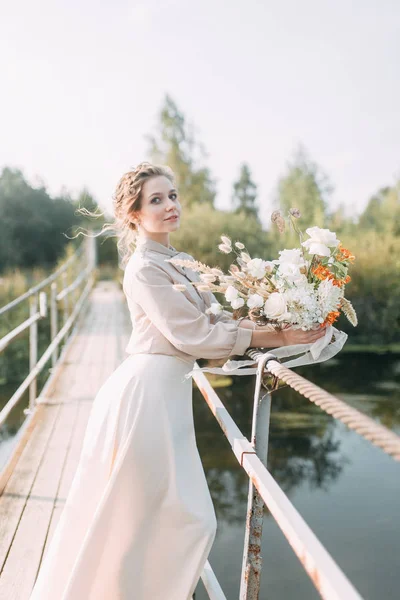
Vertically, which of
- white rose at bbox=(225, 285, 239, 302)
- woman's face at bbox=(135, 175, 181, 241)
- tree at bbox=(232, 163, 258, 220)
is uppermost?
tree at bbox=(232, 163, 258, 220)

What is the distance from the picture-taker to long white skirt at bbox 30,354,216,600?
5.40 feet

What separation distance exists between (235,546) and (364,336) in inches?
501

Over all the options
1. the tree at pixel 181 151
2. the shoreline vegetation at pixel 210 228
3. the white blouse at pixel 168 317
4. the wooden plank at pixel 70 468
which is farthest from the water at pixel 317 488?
the tree at pixel 181 151

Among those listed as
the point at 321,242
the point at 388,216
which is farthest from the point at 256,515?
the point at 388,216

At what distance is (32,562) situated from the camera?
7.14 feet

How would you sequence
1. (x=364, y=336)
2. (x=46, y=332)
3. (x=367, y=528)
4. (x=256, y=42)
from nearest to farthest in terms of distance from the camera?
(x=367, y=528), (x=46, y=332), (x=364, y=336), (x=256, y=42)

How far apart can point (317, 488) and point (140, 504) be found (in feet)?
26.4

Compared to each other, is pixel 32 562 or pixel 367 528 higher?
pixel 32 562

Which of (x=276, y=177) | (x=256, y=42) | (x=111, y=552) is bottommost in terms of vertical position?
(x=111, y=552)

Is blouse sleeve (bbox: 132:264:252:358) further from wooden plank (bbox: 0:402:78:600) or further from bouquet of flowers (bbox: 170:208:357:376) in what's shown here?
wooden plank (bbox: 0:402:78:600)

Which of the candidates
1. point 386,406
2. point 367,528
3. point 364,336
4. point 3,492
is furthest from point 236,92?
point 3,492

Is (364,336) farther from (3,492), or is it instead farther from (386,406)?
(3,492)

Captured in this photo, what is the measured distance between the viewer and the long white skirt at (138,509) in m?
1.64

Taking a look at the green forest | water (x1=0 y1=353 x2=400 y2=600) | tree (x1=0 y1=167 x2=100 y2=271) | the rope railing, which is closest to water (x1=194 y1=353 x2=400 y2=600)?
water (x1=0 y1=353 x2=400 y2=600)
